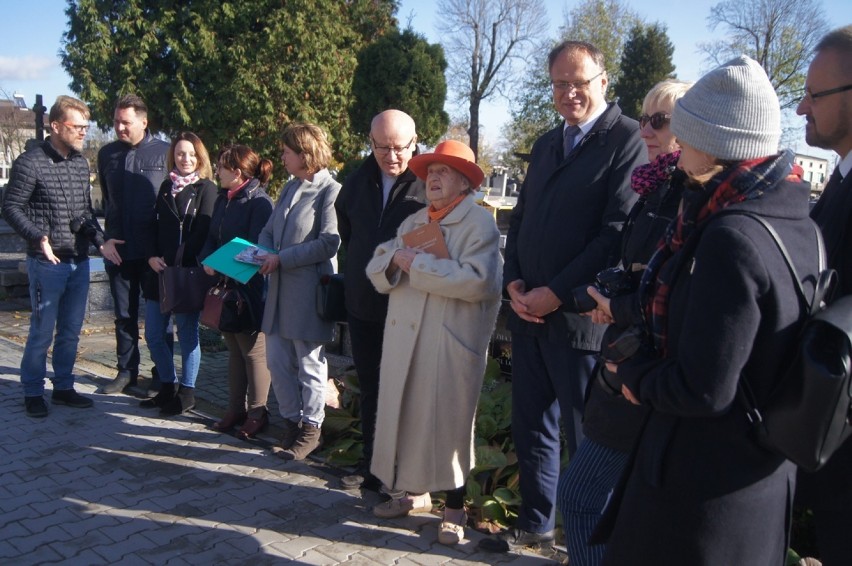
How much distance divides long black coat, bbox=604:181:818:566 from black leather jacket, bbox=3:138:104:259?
467 centimetres

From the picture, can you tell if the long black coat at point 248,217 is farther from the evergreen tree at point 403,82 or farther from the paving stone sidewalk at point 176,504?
the evergreen tree at point 403,82

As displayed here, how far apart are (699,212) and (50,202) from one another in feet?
16.0

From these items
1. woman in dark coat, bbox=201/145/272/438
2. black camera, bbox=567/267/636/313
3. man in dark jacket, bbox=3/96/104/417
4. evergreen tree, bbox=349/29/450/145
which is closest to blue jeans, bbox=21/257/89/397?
man in dark jacket, bbox=3/96/104/417

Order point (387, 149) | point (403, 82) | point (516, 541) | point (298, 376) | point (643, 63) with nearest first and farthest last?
point (516, 541)
point (387, 149)
point (298, 376)
point (403, 82)
point (643, 63)

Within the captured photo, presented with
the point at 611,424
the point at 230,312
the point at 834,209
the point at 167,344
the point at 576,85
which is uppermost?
the point at 576,85

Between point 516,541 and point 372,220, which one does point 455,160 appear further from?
point 516,541

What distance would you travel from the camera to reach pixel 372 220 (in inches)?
163

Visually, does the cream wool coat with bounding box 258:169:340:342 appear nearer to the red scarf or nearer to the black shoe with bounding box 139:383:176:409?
the red scarf

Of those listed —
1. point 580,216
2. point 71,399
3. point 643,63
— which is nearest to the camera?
point 580,216

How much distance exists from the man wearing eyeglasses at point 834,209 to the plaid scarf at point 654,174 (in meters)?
0.44

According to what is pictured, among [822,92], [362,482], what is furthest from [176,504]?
[822,92]

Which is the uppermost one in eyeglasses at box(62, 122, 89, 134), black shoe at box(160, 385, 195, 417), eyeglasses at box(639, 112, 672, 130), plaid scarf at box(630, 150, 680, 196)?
eyeglasses at box(639, 112, 672, 130)

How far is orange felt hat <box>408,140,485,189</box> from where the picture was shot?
3559 millimetres

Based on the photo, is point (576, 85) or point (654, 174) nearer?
point (654, 174)
